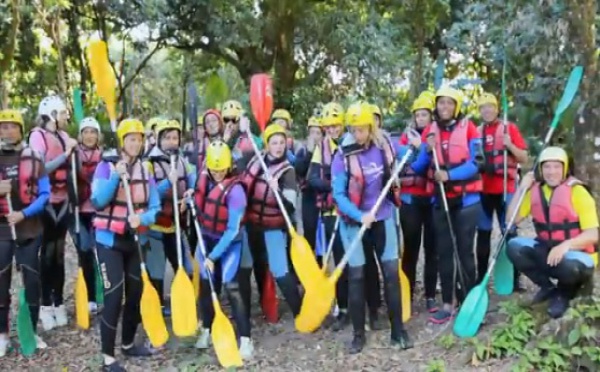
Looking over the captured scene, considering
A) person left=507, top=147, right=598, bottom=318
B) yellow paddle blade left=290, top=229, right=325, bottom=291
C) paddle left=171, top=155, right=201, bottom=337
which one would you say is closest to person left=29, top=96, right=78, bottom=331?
paddle left=171, top=155, right=201, bottom=337

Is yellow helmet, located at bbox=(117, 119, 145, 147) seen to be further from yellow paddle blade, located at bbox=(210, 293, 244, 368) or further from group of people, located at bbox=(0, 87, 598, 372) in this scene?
yellow paddle blade, located at bbox=(210, 293, 244, 368)

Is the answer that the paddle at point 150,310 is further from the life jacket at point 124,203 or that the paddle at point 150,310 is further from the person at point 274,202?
the person at point 274,202

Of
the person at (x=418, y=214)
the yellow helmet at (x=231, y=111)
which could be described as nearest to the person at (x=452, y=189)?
the person at (x=418, y=214)

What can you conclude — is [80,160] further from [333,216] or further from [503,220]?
[503,220]

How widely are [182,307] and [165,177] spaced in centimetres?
119

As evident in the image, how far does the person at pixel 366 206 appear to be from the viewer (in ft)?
16.6

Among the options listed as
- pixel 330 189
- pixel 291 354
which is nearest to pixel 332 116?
pixel 330 189

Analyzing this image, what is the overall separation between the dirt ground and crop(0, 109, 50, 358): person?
1.57 feet

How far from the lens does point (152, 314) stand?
17.3ft

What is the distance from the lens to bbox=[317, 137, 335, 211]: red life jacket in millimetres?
5824

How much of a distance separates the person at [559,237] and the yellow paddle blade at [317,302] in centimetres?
144

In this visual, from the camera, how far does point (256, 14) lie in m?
12.8

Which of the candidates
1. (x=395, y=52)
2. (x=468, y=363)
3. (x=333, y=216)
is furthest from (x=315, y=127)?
(x=395, y=52)

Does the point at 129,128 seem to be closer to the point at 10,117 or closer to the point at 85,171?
the point at 10,117
